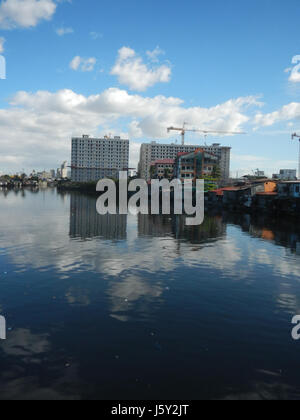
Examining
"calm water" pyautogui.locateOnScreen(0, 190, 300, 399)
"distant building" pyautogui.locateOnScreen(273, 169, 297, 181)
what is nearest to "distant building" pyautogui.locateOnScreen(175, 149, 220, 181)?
"distant building" pyautogui.locateOnScreen(273, 169, 297, 181)

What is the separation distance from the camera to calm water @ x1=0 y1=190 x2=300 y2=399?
29.2 ft

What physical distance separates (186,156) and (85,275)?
359 feet

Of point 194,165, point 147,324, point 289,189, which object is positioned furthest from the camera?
point 194,165

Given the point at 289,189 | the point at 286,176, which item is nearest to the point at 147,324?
the point at 289,189

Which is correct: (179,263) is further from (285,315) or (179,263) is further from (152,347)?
(152,347)

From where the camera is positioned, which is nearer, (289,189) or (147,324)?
(147,324)

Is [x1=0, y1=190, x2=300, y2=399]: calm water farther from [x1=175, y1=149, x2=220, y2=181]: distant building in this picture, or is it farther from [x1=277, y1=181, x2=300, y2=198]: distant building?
[x1=175, y1=149, x2=220, y2=181]: distant building

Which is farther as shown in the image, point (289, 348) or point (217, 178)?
point (217, 178)

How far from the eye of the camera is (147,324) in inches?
496

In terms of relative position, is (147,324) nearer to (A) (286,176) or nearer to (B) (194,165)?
(B) (194,165)

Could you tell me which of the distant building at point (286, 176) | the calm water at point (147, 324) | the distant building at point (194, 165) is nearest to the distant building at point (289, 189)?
the distant building at point (286, 176)

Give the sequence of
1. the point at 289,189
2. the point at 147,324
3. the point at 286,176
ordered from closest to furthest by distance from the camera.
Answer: the point at 147,324 → the point at 289,189 → the point at 286,176
